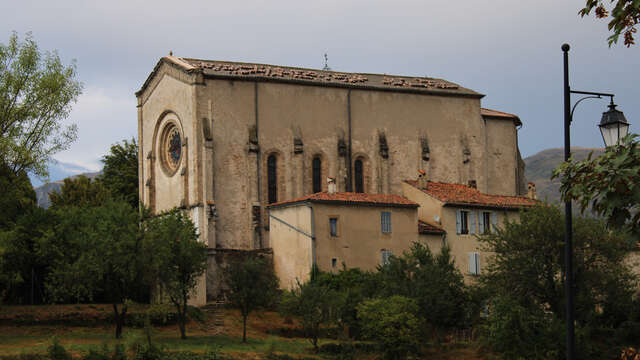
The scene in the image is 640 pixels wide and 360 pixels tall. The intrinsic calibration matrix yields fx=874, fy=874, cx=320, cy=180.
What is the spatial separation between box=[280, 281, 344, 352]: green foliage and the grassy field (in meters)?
1.43

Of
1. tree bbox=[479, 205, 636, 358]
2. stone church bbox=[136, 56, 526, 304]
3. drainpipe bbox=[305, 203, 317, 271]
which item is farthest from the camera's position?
stone church bbox=[136, 56, 526, 304]

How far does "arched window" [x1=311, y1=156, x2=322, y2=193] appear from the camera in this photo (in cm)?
6456

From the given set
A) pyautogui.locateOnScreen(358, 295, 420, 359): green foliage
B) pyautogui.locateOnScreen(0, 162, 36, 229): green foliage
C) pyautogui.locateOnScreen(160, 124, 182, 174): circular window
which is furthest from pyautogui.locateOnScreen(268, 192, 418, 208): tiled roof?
pyautogui.locateOnScreen(0, 162, 36, 229): green foliage

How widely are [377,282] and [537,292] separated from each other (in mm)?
8827

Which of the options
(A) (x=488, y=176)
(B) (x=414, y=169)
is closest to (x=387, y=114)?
(B) (x=414, y=169)

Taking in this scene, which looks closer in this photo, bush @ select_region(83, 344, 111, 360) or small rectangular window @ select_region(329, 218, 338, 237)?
bush @ select_region(83, 344, 111, 360)

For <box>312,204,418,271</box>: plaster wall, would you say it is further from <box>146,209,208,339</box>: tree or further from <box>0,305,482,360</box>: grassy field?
<box>146,209,208,339</box>: tree

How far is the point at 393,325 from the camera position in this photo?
43625mm

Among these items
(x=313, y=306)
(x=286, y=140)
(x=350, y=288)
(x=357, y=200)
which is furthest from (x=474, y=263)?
(x=286, y=140)

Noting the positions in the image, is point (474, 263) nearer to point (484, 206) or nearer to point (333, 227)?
point (484, 206)

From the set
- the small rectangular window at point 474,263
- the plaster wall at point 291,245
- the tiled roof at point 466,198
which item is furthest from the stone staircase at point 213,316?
the small rectangular window at point 474,263

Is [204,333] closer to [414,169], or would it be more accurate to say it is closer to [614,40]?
[414,169]

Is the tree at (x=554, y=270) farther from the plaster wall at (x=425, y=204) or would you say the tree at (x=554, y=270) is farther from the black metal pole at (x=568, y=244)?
the black metal pole at (x=568, y=244)

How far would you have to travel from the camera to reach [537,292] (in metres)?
45.8
